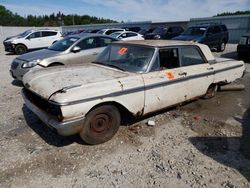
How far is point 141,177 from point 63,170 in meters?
1.06

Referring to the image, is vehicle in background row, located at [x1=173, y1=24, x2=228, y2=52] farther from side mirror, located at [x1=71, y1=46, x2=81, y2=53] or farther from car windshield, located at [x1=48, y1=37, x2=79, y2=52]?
side mirror, located at [x1=71, y1=46, x2=81, y2=53]

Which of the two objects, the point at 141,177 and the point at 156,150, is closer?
the point at 141,177

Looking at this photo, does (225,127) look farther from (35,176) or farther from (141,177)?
(35,176)

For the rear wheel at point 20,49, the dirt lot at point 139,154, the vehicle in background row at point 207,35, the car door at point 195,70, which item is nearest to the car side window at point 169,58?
the car door at point 195,70

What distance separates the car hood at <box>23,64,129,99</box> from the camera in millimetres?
3252

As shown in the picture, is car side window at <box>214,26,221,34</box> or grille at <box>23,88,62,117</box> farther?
car side window at <box>214,26,221,34</box>

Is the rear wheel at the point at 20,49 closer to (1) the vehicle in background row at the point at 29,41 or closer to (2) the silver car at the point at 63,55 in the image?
(1) the vehicle in background row at the point at 29,41

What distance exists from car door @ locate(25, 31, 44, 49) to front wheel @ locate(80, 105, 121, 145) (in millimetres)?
14010

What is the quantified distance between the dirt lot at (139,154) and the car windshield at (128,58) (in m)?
1.14

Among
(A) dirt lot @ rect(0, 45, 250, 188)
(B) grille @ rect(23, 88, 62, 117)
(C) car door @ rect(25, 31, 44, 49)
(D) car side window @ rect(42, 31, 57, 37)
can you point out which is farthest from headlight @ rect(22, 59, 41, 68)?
(D) car side window @ rect(42, 31, 57, 37)

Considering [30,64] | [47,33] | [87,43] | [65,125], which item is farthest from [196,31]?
[65,125]

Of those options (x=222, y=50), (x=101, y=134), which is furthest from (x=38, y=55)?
(x=222, y=50)

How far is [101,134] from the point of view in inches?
142

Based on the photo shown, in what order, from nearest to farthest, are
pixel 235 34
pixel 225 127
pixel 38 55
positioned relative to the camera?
1. pixel 225 127
2. pixel 38 55
3. pixel 235 34
